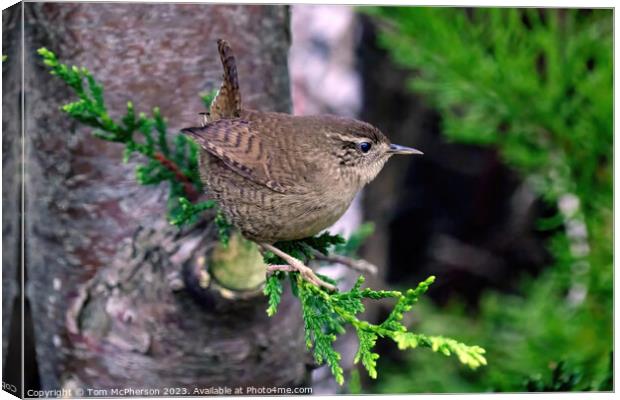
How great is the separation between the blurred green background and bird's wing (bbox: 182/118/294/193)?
101 centimetres

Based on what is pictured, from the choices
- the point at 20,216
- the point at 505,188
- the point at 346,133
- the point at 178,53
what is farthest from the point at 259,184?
the point at 505,188

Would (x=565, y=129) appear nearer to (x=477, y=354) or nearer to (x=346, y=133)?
(x=346, y=133)

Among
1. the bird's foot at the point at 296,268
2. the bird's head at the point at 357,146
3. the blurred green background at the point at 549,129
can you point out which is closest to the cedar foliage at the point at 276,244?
the bird's foot at the point at 296,268

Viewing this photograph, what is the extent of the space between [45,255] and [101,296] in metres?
0.20

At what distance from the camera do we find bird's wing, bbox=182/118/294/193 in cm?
187

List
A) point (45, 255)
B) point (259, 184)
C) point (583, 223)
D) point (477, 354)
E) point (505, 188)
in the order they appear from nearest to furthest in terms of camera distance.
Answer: point (477, 354) → point (259, 184) → point (45, 255) → point (583, 223) → point (505, 188)

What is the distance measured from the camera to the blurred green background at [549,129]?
2.63 meters

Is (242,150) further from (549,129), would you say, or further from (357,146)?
(549,129)

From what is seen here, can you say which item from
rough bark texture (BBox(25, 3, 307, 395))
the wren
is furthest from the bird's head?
rough bark texture (BBox(25, 3, 307, 395))

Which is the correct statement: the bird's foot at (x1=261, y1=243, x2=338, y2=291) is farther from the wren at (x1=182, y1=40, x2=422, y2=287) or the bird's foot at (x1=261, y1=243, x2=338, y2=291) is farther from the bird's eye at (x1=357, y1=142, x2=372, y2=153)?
the bird's eye at (x1=357, y1=142, x2=372, y2=153)

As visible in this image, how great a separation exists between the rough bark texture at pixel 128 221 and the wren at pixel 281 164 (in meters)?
0.33

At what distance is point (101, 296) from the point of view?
2314 mm

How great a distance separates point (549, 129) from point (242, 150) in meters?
1.29

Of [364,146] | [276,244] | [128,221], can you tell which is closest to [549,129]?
[364,146]
